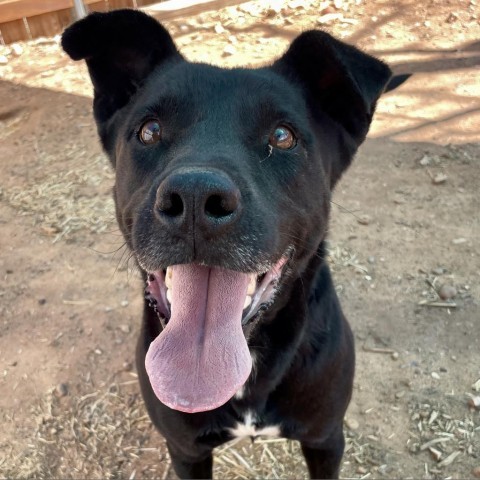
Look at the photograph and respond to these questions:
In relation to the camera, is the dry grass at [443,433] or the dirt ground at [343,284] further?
the dirt ground at [343,284]

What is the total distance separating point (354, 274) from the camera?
416 centimetres

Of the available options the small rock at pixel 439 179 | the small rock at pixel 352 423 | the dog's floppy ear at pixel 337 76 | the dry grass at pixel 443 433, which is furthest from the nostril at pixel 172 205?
the small rock at pixel 439 179

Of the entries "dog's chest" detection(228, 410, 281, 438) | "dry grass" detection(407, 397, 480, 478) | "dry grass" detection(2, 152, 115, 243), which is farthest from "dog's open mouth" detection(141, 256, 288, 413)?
"dry grass" detection(2, 152, 115, 243)

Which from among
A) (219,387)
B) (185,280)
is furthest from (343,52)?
(219,387)

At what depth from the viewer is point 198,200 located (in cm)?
168

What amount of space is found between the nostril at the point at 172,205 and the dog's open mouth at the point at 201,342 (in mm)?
333

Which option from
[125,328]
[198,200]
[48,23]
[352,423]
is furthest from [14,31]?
[198,200]

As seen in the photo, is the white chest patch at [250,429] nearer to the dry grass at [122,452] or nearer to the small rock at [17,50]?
the dry grass at [122,452]

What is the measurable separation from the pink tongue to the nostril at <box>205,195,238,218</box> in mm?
371

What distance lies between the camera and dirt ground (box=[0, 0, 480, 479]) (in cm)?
329

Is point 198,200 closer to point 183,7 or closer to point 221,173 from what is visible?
point 221,173

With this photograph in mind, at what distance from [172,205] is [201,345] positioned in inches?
22.3

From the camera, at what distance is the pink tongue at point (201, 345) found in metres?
2.07

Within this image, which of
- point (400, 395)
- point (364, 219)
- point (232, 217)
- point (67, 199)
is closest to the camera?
point (232, 217)
